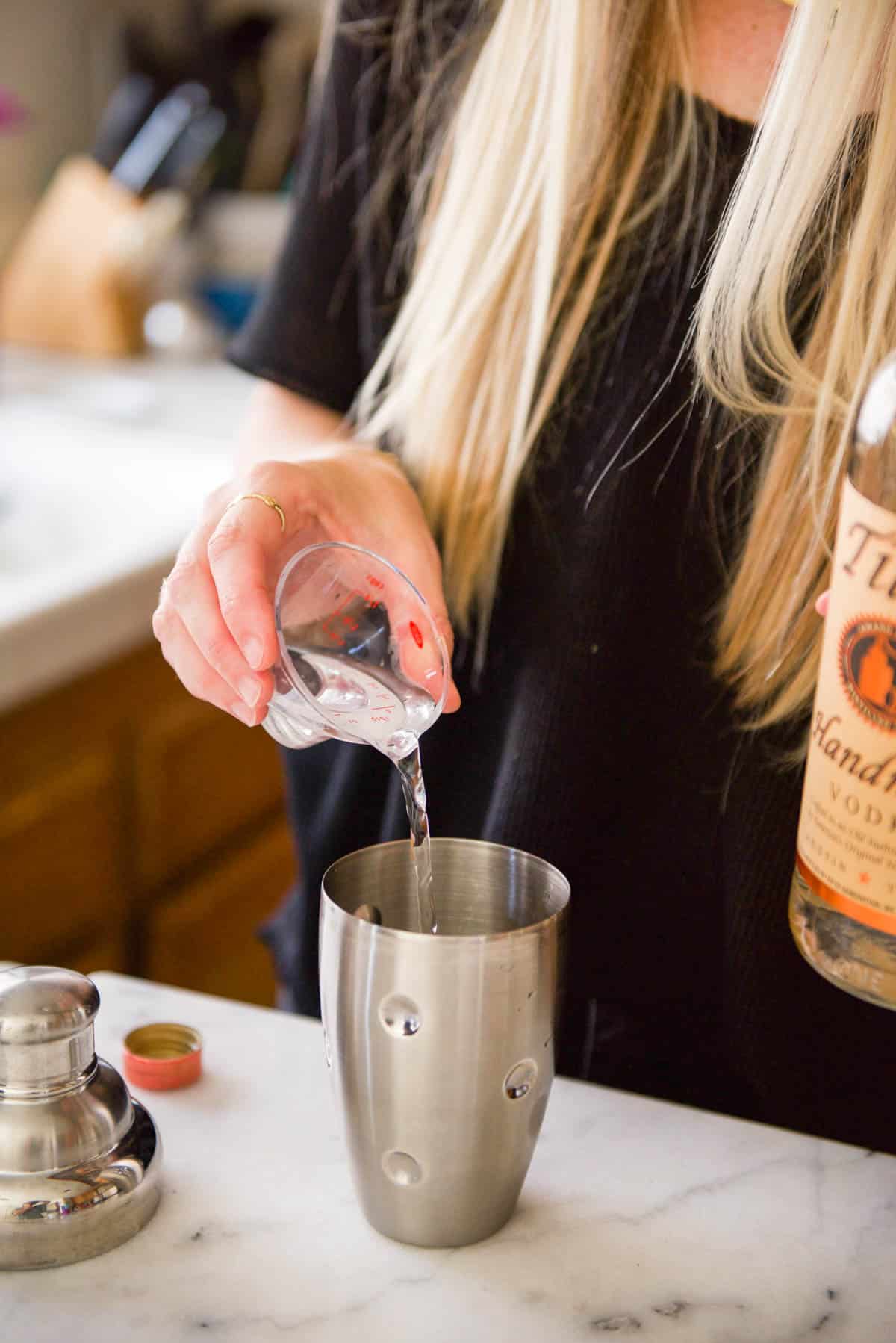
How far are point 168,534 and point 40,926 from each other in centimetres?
43

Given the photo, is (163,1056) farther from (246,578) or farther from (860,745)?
(860,745)

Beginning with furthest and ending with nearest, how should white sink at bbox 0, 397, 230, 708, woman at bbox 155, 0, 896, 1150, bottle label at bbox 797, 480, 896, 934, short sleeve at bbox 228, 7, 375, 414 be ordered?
white sink at bbox 0, 397, 230, 708 → short sleeve at bbox 228, 7, 375, 414 → woman at bbox 155, 0, 896, 1150 → bottle label at bbox 797, 480, 896, 934

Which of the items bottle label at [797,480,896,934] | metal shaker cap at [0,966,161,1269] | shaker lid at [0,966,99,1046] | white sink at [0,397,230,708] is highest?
bottle label at [797,480,896,934]

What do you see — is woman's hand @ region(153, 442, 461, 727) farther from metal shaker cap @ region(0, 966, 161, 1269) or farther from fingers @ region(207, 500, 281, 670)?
metal shaker cap @ region(0, 966, 161, 1269)

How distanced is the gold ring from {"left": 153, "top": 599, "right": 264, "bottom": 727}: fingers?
0.18ft

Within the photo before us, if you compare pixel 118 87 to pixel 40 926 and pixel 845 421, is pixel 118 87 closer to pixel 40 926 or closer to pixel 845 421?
pixel 40 926

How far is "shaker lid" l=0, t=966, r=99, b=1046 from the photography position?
0.52m

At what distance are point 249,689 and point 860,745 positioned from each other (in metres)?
0.24

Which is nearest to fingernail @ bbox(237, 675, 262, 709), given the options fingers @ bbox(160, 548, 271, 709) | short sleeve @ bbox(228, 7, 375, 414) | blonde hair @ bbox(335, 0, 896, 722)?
fingers @ bbox(160, 548, 271, 709)

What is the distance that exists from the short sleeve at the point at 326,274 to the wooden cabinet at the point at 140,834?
1.96 feet

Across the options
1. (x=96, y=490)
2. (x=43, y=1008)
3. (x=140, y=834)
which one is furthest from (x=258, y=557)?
(x=96, y=490)

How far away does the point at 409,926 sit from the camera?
584 millimetres

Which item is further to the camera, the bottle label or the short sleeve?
the short sleeve

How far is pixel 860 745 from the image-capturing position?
0.46 m
